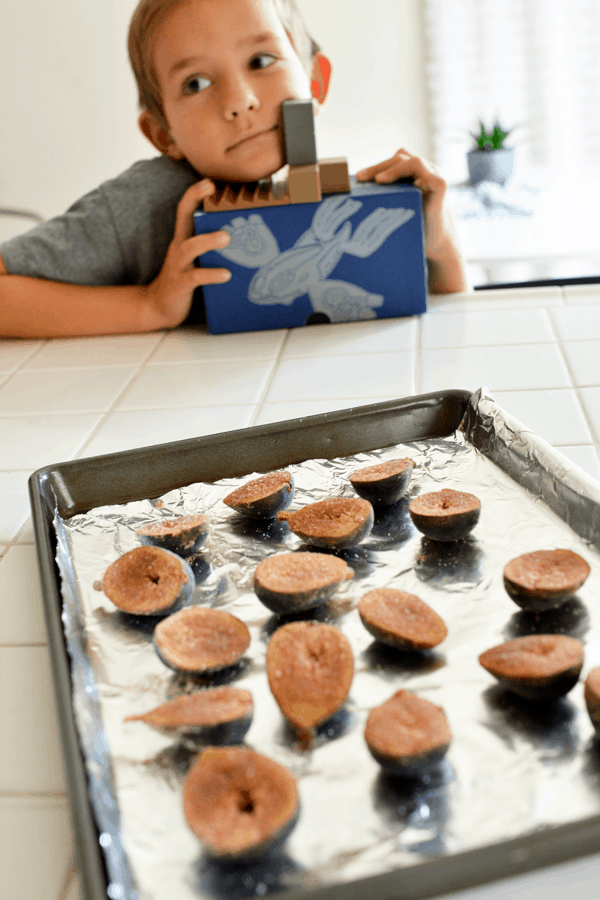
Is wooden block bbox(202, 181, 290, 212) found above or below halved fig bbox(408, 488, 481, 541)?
above

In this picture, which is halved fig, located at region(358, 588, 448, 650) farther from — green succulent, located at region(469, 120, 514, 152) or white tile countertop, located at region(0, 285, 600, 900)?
green succulent, located at region(469, 120, 514, 152)

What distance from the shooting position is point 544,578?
482 millimetres

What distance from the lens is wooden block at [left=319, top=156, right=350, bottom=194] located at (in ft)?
3.49

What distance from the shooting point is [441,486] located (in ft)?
2.16

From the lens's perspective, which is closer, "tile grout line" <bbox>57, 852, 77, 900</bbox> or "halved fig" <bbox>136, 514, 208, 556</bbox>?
"tile grout line" <bbox>57, 852, 77, 900</bbox>

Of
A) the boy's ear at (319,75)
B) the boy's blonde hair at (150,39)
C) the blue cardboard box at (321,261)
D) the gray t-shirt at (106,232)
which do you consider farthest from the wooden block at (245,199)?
the boy's ear at (319,75)

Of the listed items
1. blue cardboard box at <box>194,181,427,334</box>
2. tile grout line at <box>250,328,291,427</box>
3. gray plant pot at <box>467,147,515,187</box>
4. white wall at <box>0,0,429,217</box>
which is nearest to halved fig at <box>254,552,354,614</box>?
tile grout line at <box>250,328,291,427</box>

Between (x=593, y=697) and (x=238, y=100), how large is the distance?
3.30ft

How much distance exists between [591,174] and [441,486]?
3.66 metres

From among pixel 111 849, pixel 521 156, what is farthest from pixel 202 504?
pixel 521 156

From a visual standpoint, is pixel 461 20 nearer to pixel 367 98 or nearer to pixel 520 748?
pixel 367 98

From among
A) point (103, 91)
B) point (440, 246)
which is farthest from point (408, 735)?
point (103, 91)

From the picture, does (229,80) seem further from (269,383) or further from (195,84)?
(269,383)

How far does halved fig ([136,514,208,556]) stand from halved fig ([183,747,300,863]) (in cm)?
22
